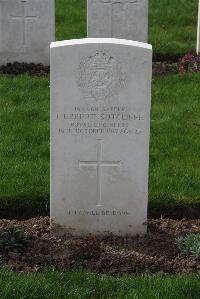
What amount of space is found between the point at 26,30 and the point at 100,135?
19.4ft

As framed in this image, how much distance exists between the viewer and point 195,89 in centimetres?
981

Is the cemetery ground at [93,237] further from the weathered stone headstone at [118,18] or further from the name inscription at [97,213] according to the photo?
the weathered stone headstone at [118,18]

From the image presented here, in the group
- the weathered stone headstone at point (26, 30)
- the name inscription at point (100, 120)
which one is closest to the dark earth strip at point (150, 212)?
the name inscription at point (100, 120)

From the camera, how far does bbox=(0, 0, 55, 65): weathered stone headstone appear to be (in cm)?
1137

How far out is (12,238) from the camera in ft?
18.7

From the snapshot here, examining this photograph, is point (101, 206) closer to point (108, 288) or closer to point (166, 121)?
point (108, 288)

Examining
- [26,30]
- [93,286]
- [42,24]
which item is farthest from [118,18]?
[93,286]

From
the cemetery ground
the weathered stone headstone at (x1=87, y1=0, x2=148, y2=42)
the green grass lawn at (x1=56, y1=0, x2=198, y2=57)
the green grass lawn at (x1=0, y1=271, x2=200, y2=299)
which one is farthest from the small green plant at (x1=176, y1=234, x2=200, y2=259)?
the green grass lawn at (x1=56, y1=0, x2=198, y2=57)

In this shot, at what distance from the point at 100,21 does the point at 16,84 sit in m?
2.26

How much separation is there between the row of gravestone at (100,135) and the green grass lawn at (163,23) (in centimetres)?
643

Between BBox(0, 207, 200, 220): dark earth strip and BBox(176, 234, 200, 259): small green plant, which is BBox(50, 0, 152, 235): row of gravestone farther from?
BBox(0, 207, 200, 220): dark earth strip

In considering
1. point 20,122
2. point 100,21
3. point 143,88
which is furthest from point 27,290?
point 100,21

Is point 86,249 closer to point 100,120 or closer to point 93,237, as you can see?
point 93,237

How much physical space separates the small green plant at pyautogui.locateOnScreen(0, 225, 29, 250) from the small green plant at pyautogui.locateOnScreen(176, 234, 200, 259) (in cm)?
114
